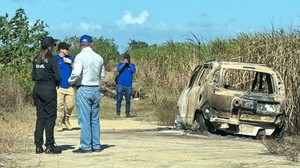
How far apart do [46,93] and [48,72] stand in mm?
369

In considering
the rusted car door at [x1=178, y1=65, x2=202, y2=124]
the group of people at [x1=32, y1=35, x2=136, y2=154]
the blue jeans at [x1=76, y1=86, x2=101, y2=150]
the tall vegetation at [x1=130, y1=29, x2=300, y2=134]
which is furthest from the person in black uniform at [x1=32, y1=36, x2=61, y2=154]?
the tall vegetation at [x1=130, y1=29, x2=300, y2=134]

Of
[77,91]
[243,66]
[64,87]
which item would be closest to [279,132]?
[243,66]

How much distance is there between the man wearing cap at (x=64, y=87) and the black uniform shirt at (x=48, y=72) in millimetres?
3506

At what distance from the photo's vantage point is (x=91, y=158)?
1048 centimetres

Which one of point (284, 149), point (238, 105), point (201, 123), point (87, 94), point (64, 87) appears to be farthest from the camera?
point (64, 87)

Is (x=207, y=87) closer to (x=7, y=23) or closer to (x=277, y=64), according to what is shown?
(x=277, y=64)

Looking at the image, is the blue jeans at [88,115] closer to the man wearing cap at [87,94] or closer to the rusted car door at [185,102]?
the man wearing cap at [87,94]

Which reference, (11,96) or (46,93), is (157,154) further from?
(11,96)

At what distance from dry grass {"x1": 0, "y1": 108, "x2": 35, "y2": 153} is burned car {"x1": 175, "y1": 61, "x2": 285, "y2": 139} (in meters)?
3.96

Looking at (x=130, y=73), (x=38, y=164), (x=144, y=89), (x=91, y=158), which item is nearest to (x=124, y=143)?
(x=91, y=158)

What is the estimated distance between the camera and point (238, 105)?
45.2 ft

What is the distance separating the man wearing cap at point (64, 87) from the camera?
1451 cm

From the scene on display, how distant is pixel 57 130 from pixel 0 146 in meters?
3.86

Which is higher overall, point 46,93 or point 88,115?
point 46,93
